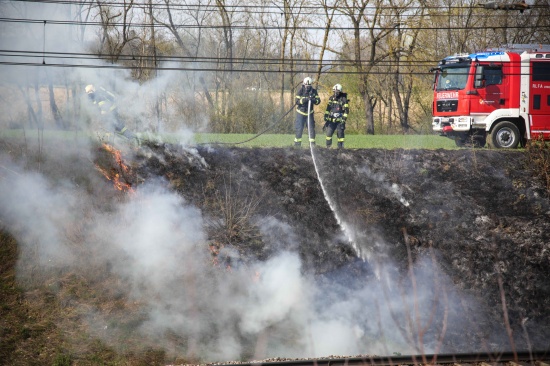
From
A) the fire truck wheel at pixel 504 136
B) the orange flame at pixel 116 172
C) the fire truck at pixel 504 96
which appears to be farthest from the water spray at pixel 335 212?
the fire truck wheel at pixel 504 136

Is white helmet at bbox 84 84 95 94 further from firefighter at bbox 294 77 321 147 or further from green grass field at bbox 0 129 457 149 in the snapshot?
firefighter at bbox 294 77 321 147

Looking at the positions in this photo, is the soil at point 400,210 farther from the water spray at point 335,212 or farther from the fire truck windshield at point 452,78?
the fire truck windshield at point 452,78

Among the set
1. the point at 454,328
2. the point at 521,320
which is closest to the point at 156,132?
the point at 454,328

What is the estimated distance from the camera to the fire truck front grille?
18.6 m

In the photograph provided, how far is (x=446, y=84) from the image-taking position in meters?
19.0

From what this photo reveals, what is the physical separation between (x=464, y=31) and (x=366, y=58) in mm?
5329

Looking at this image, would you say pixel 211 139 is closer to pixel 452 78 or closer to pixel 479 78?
pixel 452 78

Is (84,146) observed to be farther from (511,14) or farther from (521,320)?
(511,14)

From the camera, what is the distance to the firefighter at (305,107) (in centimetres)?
1617

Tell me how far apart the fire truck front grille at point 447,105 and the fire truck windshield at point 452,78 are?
44cm

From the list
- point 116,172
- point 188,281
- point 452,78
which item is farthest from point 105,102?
point 452,78

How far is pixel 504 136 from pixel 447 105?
2.09m

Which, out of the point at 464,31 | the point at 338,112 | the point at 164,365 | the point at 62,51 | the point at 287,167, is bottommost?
the point at 164,365

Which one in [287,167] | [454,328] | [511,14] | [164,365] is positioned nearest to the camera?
[164,365]
